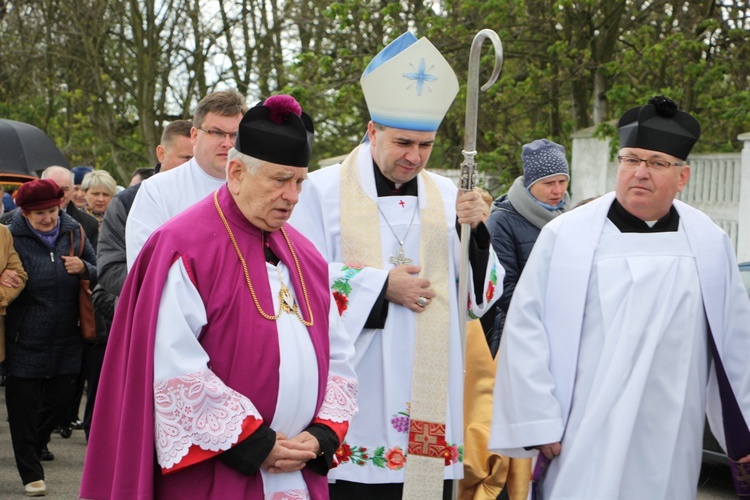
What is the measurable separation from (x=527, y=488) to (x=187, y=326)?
2505 millimetres

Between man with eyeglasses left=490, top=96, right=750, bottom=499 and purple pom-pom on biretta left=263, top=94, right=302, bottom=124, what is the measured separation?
118 centimetres

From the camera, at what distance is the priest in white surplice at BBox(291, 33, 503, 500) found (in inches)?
186

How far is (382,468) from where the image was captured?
472cm

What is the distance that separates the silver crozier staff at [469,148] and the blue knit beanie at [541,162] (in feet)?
5.12

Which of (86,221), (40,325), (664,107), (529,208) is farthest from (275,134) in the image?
(86,221)

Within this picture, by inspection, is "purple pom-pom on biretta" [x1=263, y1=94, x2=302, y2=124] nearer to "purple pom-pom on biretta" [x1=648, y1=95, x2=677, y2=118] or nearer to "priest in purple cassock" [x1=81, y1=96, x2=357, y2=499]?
"priest in purple cassock" [x1=81, y1=96, x2=357, y2=499]

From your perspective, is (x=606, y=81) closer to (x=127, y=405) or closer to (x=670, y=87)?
(x=670, y=87)

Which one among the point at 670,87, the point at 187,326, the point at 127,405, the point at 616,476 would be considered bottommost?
the point at 616,476

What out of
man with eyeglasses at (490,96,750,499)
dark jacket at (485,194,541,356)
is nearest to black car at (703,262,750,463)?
dark jacket at (485,194,541,356)

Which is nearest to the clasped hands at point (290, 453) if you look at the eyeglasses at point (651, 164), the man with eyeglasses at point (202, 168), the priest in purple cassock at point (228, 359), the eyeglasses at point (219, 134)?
the priest in purple cassock at point (228, 359)

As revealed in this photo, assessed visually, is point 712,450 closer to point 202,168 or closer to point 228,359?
point 202,168

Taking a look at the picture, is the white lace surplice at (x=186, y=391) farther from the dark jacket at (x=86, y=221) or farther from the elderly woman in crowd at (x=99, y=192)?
the elderly woman in crowd at (x=99, y=192)

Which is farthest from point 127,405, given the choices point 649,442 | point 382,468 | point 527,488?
point 527,488

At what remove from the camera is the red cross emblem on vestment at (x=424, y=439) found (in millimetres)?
4750
